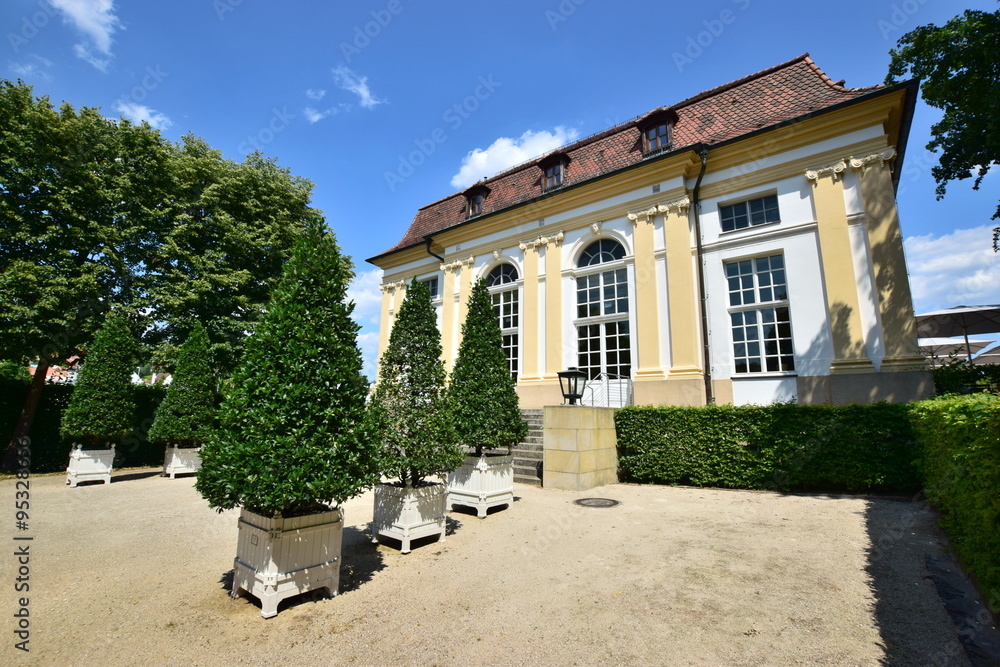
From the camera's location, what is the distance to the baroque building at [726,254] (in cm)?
1051

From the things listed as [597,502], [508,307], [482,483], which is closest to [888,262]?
[597,502]

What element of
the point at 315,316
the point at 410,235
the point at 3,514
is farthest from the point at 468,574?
→ the point at 410,235

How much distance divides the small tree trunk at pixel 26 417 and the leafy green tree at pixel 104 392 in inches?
93.0

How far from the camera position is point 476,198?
1869cm

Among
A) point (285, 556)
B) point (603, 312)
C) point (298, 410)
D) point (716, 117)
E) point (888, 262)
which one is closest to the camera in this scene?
point (285, 556)

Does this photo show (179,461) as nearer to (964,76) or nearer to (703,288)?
(703,288)

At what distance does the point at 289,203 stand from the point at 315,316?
1558cm

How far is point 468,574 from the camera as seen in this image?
Answer: 15.1ft

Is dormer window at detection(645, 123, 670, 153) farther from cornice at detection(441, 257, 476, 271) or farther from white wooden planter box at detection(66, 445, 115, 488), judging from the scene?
white wooden planter box at detection(66, 445, 115, 488)

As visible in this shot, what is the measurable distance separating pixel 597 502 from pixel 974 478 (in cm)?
528

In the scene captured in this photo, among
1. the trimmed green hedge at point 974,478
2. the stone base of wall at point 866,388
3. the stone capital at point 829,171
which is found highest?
the stone capital at point 829,171

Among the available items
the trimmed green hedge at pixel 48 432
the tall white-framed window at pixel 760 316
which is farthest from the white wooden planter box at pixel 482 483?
the trimmed green hedge at pixel 48 432

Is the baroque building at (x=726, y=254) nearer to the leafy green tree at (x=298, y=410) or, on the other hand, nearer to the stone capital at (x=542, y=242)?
the stone capital at (x=542, y=242)

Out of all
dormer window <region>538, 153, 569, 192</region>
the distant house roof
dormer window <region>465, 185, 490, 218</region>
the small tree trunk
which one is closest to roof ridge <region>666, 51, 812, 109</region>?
the distant house roof
